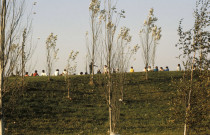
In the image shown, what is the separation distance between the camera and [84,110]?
26453 millimetres

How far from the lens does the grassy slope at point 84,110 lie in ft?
66.7

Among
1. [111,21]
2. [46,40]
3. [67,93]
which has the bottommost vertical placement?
[67,93]

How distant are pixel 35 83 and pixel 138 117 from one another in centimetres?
1565

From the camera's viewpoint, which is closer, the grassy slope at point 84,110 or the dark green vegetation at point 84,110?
the dark green vegetation at point 84,110

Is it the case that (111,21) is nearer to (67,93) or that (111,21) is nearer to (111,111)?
(111,111)

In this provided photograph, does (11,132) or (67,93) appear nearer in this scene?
(11,132)

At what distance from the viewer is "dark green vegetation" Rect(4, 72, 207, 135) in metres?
20.2

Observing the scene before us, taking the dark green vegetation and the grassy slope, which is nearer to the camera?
the dark green vegetation

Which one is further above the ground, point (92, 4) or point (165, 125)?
point (92, 4)

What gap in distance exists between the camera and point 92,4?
36750 mm

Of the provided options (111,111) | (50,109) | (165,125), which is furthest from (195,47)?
(50,109)

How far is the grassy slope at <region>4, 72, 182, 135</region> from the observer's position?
20344 mm

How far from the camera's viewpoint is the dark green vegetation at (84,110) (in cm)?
2019

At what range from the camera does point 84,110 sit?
26453mm
